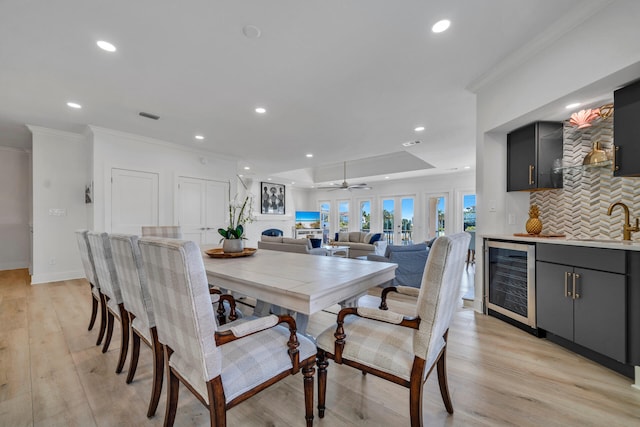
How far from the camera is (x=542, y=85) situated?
2.21 metres

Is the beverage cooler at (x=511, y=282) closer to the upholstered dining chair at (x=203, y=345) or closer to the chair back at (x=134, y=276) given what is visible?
the upholstered dining chair at (x=203, y=345)

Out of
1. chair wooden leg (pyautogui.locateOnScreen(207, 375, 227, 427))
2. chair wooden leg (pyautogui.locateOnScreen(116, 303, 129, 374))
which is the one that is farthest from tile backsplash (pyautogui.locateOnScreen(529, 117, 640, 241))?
chair wooden leg (pyautogui.locateOnScreen(116, 303, 129, 374))

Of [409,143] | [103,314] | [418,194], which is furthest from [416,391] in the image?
[418,194]

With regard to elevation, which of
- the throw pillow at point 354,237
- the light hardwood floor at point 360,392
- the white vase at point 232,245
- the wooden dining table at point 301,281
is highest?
the white vase at point 232,245

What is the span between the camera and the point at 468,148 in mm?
5152

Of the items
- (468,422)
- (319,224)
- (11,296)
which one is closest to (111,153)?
(11,296)

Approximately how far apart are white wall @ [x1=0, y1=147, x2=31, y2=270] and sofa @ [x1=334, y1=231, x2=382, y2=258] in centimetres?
694

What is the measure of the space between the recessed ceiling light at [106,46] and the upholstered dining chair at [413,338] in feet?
8.98

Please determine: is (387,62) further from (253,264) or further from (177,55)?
(253,264)

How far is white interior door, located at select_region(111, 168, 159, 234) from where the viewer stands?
4305 mm

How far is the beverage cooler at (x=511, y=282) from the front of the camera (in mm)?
2383

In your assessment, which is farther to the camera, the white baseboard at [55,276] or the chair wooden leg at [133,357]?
the white baseboard at [55,276]

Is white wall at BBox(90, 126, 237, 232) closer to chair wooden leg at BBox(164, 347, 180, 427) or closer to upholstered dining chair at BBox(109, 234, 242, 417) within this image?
upholstered dining chair at BBox(109, 234, 242, 417)

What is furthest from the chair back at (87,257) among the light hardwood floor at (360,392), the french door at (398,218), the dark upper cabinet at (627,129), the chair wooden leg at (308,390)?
the french door at (398,218)
